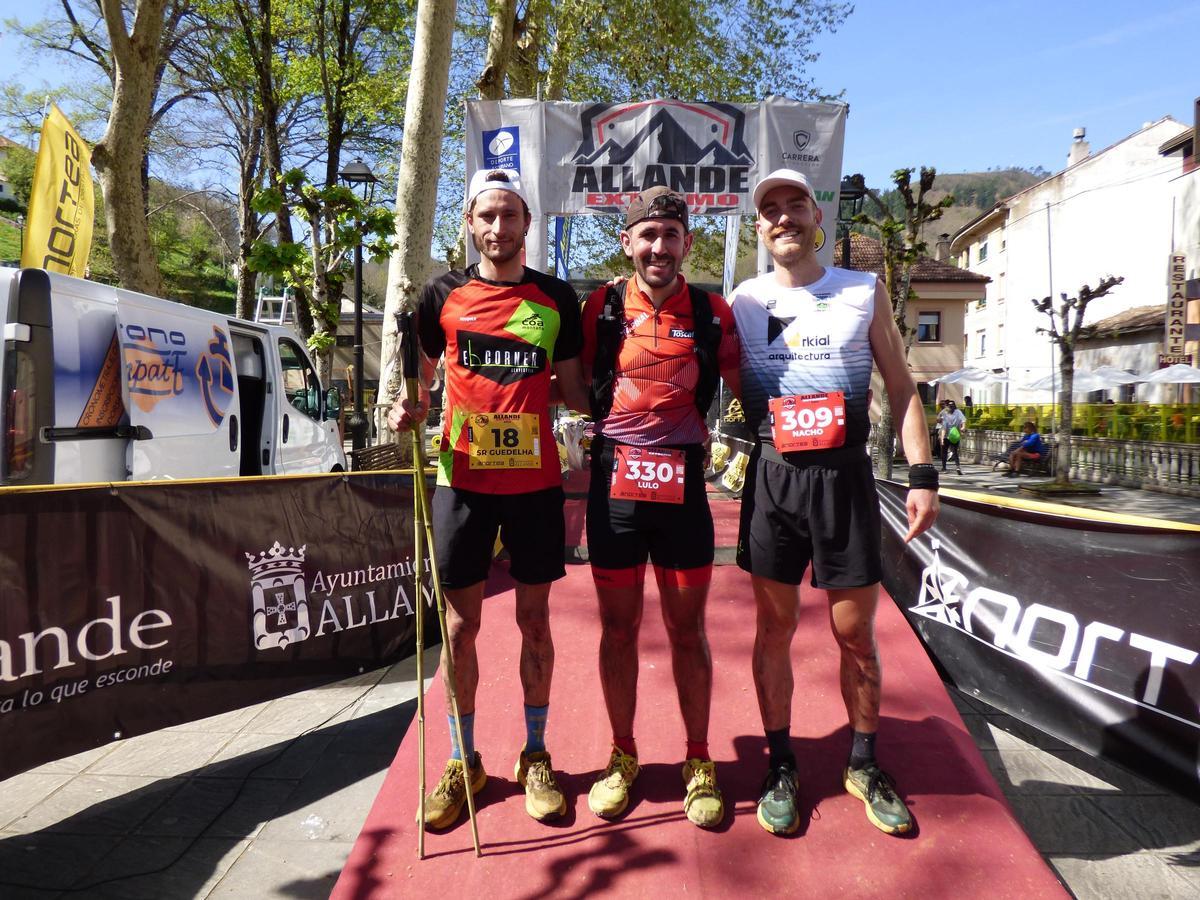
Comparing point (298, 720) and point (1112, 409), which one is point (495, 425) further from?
point (1112, 409)

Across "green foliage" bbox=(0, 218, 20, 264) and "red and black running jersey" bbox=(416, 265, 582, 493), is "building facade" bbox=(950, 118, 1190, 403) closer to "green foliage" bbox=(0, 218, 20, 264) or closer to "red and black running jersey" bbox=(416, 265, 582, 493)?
"red and black running jersey" bbox=(416, 265, 582, 493)

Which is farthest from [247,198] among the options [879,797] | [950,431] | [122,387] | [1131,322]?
[1131,322]

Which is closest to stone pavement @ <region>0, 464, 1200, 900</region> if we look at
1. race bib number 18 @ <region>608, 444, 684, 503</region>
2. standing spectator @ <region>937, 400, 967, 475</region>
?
race bib number 18 @ <region>608, 444, 684, 503</region>

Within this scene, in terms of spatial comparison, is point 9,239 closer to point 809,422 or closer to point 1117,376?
point 1117,376

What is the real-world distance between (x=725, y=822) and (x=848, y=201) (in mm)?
11332

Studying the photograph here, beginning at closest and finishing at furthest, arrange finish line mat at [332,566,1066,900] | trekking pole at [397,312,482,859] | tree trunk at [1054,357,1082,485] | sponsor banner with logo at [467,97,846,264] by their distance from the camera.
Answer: finish line mat at [332,566,1066,900]
trekking pole at [397,312,482,859]
sponsor banner with logo at [467,97,846,264]
tree trunk at [1054,357,1082,485]

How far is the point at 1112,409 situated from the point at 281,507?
86.6 ft

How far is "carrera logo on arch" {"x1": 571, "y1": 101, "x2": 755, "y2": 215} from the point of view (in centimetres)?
934

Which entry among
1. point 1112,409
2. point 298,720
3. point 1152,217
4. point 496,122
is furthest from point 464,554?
point 1152,217

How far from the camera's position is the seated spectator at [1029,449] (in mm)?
20906

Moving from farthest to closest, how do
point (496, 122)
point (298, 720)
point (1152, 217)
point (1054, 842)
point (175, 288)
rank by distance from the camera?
point (175, 288) < point (1152, 217) < point (496, 122) < point (298, 720) < point (1054, 842)

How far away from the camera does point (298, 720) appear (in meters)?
4.45

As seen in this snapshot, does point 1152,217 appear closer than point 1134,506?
No

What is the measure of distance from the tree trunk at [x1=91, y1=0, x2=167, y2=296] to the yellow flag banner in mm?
1130
